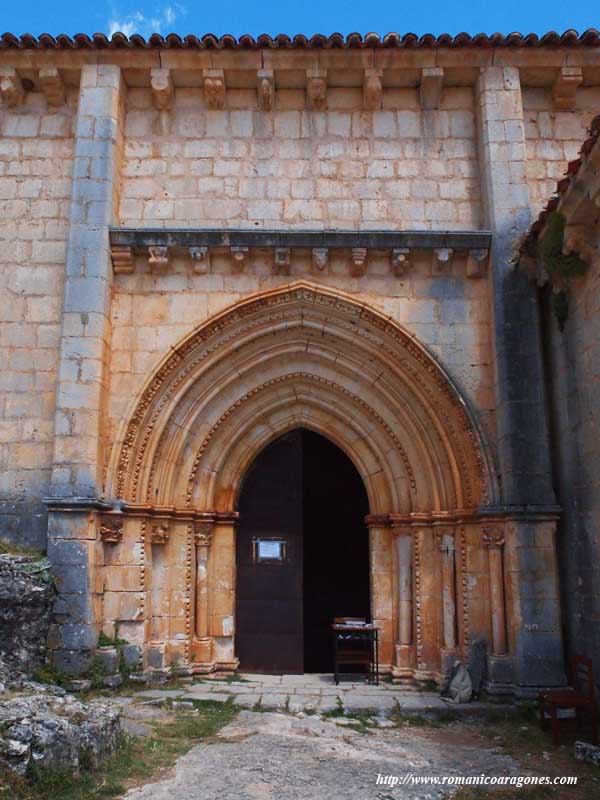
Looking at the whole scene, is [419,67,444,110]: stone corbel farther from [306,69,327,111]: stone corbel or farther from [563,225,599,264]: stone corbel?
[563,225,599,264]: stone corbel

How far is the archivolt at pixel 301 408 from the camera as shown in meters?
7.56

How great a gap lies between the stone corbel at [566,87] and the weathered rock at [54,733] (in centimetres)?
760

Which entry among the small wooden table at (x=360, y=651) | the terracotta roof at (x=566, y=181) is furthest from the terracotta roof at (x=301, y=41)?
the small wooden table at (x=360, y=651)

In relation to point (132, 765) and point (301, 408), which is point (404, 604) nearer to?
point (301, 408)

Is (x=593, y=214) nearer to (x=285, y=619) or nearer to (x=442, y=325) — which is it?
(x=442, y=325)

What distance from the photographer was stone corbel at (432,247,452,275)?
7.70 m

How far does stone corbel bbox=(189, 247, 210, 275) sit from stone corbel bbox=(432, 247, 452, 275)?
2.43 meters

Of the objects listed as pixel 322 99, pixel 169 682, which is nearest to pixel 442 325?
pixel 322 99

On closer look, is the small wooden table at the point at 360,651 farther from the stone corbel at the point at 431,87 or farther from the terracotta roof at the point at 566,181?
the stone corbel at the point at 431,87

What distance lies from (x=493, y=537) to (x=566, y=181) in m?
3.37

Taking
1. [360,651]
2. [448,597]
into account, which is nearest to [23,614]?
[360,651]

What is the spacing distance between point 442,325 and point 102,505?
3959 millimetres

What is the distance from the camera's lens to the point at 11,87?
26.4ft

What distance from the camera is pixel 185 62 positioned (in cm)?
801
